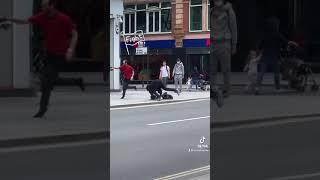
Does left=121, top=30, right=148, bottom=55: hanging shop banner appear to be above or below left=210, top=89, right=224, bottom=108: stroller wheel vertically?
above

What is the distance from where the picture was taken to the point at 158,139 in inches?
108

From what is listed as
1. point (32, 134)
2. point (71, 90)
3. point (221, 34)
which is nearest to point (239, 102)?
point (221, 34)

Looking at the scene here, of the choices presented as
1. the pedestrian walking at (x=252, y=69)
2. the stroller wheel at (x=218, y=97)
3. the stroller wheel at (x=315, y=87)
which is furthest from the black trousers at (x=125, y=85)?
the stroller wheel at (x=315, y=87)

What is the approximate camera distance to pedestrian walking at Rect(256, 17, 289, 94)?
2.26 metres

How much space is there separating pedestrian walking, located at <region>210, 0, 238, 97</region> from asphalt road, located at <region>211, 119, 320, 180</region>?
273mm

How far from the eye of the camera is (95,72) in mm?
2260

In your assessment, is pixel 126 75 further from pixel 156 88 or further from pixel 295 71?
pixel 295 71

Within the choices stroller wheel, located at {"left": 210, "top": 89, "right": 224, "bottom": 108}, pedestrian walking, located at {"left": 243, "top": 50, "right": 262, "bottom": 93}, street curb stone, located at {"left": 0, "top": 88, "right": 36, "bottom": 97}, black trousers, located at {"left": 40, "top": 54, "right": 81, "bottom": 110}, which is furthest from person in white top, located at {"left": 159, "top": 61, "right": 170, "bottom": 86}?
street curb stone, located at {"left": 0, "top": 88, "right": 36, "bottom": 97}

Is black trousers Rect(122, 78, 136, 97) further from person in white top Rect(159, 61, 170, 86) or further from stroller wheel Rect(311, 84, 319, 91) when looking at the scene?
stroller wheel Rect(311, 84, 319, 91)

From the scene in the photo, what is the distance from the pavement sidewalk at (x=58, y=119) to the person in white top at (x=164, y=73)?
12.4 inches

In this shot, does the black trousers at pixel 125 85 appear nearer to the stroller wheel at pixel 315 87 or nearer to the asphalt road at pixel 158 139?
the asphalt road at pixel 158 139

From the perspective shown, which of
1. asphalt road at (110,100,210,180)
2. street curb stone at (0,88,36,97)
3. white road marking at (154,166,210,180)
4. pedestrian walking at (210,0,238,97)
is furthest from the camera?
white road marking at (154,166,210,180)

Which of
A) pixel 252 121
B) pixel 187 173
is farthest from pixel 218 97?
pixel 187 173

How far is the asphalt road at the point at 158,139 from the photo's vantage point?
260 centimetres
